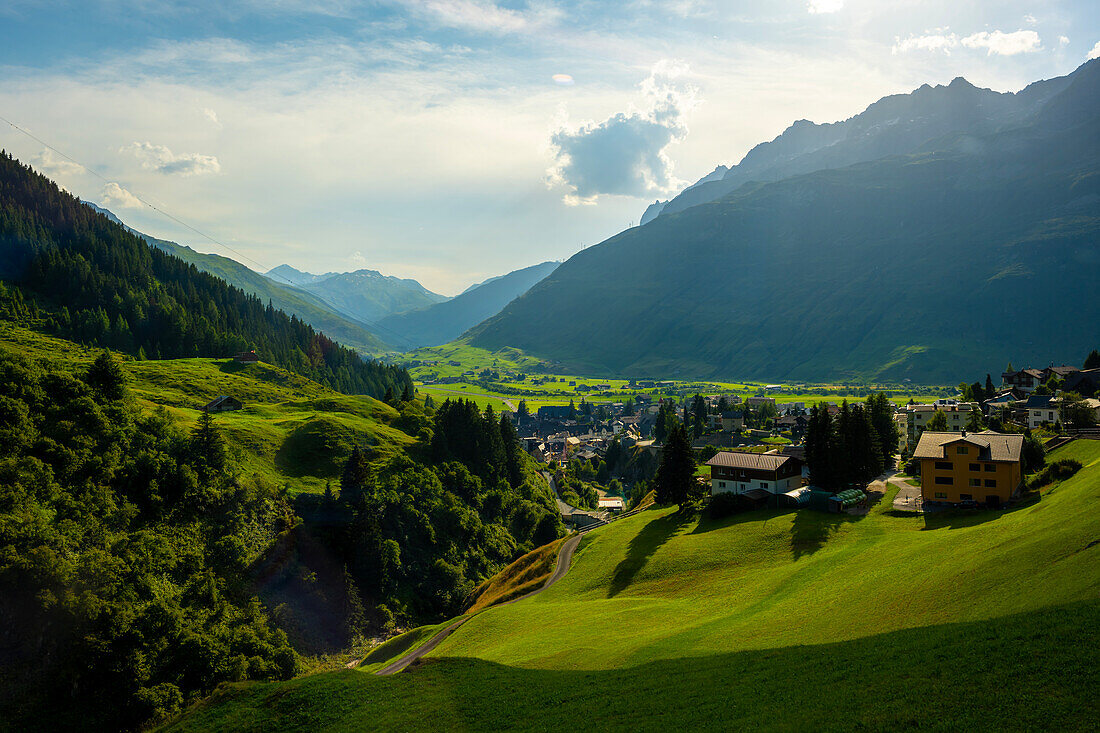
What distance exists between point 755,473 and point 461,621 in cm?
3595

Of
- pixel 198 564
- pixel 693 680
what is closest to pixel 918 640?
pixel 693 680

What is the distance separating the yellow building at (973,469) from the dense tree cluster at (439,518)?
52.6m

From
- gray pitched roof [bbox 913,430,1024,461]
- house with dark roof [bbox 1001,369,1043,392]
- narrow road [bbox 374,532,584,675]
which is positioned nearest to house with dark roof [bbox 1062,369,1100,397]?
house with dark roof [bbox 1001,369,1043,392]

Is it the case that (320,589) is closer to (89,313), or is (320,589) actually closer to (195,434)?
(195,434)

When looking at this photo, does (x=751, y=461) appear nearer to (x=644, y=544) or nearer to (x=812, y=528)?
(x=812, y=528)

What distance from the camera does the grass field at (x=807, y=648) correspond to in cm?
1952

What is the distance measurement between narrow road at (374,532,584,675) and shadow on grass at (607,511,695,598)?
7.18 metres

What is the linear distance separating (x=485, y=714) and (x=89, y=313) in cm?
14722

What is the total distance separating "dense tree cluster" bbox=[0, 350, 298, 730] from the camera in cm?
4181

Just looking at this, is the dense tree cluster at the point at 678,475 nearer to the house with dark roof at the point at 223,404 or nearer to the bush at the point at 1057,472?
the bush at the point at 1057,472

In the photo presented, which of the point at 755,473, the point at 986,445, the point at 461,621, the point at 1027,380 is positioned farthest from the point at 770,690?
the point at 1027,380

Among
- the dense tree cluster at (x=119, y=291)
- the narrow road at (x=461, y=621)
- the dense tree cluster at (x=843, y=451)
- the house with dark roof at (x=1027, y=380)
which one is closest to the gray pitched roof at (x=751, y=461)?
the dense tree cluster at (x=843, y=451)

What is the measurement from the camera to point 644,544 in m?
61.2

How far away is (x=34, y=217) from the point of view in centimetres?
15488
